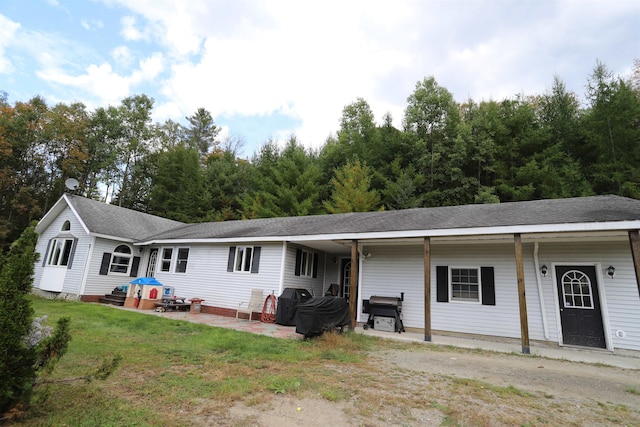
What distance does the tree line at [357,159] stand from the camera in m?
16.8

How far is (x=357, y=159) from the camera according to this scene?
862 inches

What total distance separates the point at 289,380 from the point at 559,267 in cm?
819

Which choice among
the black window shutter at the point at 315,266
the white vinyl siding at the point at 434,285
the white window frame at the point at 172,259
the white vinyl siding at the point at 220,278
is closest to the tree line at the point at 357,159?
the black window shutter at the point at 315,266

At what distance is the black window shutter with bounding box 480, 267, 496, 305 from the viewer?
29.6ft

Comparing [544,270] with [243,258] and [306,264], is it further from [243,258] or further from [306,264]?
[243,258]

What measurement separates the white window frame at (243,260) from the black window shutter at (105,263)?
616 centimetres

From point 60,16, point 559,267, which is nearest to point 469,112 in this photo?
point 559,267

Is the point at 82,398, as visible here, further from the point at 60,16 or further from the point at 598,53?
the point at 598,53

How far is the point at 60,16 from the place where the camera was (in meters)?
9.32

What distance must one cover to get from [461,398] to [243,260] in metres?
9.24

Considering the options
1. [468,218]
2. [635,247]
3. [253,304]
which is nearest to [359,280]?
[253,304]

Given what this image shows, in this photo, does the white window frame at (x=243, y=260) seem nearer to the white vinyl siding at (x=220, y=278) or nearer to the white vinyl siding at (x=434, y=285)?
the white vinyl siding at (x=220, y=278)

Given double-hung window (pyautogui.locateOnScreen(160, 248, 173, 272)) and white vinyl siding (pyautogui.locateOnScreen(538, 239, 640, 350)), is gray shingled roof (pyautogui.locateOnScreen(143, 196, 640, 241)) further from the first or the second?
white vinyl siding (pyautogui.locateOnScreen(538, 239, 640, 350))

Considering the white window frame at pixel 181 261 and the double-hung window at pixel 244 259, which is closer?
the double-hung window at pixel 244 259
